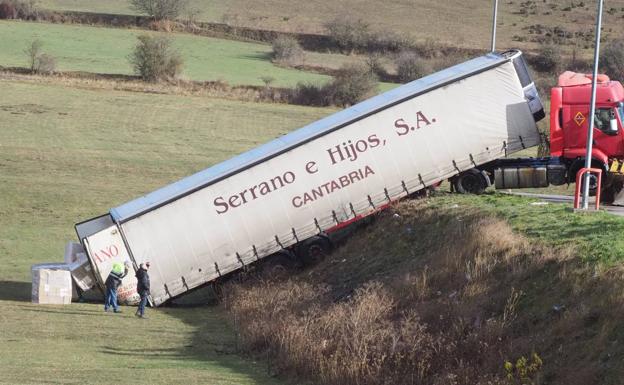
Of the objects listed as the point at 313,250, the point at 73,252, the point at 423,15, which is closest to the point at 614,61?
the point at 423,15

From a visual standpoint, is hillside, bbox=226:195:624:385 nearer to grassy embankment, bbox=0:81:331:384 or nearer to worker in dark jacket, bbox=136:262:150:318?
grassy embankment, bbox=0:81:331:384

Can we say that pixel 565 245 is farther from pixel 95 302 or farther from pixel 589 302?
pixel 95 302

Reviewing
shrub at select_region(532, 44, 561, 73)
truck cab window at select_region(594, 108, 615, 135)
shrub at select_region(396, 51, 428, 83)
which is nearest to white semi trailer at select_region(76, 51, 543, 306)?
truck cab window at select_region(594, 108, 615, 135)

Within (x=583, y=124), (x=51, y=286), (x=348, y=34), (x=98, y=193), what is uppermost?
(x=348, y=34)

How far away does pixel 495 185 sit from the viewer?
103ft

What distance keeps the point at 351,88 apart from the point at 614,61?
1670 cm

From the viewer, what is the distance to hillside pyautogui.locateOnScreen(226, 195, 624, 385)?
18.5 meters

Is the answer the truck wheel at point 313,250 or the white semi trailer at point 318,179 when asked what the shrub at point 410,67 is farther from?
the truck wheel at point 313,250

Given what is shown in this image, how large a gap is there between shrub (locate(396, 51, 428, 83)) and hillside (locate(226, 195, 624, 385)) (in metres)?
46.1

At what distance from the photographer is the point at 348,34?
3310 inches

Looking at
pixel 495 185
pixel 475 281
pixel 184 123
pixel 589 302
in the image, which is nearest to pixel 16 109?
pixel 184 123

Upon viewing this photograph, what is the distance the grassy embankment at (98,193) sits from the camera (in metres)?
20.9

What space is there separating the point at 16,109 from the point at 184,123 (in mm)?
8034

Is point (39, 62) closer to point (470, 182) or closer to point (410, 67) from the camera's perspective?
point (410, 67)
